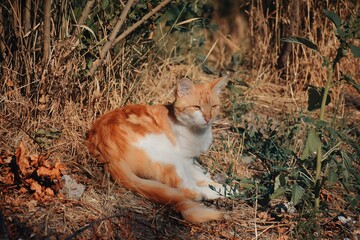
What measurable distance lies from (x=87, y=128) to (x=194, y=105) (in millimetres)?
859

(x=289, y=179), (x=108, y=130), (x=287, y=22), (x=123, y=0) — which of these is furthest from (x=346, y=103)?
(x=108, y=130)

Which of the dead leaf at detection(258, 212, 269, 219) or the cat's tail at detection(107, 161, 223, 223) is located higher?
the cat's tail at detection(107, 161, 223, 223)

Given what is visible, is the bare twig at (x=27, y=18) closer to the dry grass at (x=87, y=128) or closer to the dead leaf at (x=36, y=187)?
the dry grass at (x=87, y=128)

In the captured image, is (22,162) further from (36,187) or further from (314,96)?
(314,96)

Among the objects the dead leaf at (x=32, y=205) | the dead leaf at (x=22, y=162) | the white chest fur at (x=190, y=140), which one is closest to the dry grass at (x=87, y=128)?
the dead leaf at (x=32, y=205)

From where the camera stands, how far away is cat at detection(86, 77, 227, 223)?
11.3 ft

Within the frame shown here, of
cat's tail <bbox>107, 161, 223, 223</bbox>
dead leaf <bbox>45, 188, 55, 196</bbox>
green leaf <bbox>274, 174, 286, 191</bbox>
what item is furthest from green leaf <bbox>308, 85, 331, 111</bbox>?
dead leaf <bbox>45, 188, 55, 196</bbox>

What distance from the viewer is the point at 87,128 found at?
13.3 ft

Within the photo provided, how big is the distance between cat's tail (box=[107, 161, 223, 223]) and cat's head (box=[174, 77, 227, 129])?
2.04 feet

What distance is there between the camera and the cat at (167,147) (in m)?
3.43

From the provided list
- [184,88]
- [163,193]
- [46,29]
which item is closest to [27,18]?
[46,29]

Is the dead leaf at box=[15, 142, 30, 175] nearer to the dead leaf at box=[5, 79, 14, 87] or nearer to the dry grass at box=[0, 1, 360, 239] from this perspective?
the dry grass at box=[0, 1, 360, 239]

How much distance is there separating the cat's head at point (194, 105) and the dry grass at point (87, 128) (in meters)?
0.45

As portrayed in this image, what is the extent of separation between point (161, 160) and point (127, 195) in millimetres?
378
